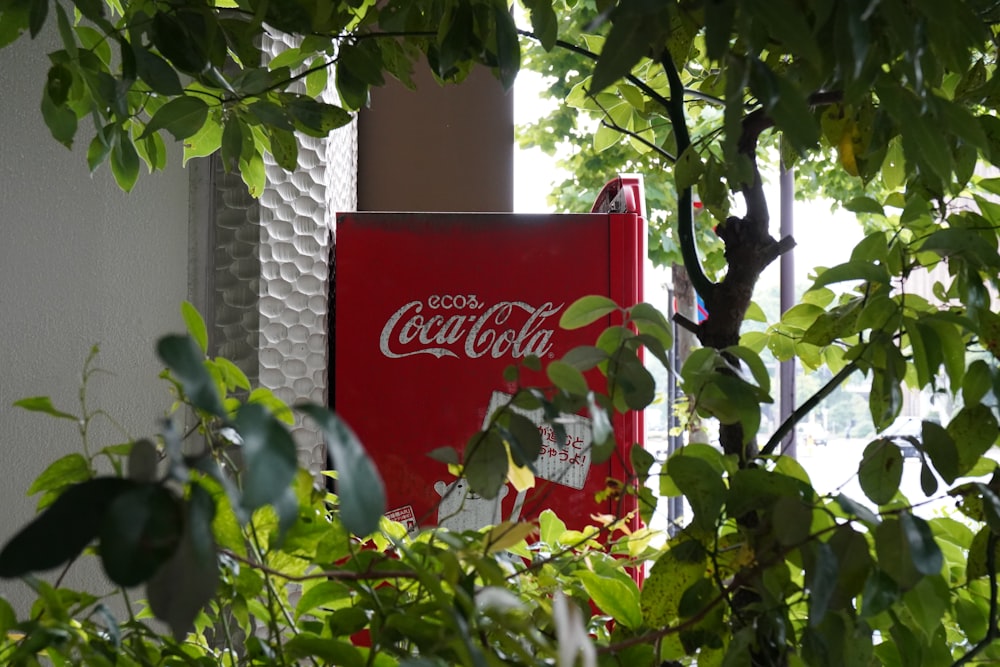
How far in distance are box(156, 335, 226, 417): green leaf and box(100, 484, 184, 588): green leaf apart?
0.03 meters

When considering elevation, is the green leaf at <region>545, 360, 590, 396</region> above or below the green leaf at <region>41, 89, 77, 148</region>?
below

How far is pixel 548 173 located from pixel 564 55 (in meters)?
1.21

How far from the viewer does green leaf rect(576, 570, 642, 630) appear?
25.7 inches

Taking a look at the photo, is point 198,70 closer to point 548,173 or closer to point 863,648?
point 863,648

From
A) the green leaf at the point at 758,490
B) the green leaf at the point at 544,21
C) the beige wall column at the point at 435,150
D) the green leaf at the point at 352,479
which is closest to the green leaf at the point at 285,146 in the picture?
the green leaf at the point at 544,21

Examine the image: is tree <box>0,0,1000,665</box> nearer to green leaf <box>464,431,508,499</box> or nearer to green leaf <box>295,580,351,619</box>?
green leaf <box>464,431,508,499</box>

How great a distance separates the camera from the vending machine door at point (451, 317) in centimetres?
210

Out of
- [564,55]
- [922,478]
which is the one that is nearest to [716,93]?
[922,478]

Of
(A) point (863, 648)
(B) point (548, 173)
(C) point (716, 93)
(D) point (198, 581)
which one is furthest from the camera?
(B) point (548, 173)

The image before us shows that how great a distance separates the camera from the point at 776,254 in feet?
2.50

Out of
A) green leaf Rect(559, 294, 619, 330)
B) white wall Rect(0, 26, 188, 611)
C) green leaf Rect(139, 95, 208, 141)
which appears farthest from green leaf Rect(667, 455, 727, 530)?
white wall Rect(0, 26, 188, 611)

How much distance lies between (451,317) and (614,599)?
1.49 metres

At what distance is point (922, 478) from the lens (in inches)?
22.9

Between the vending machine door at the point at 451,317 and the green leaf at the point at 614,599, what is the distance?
1.43m
